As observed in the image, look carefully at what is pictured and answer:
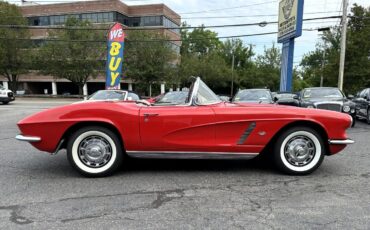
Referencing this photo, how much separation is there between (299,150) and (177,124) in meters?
1.80

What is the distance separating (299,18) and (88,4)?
42466 millimetres

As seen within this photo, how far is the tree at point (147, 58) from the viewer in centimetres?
3169

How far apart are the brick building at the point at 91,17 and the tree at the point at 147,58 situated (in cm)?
1575

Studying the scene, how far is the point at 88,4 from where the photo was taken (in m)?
50.2

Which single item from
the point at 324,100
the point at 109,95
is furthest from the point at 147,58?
the point at 324,100

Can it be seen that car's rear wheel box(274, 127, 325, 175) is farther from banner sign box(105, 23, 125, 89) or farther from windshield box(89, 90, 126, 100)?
banner sign box(105, 23, 125, 89)

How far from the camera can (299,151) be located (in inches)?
174

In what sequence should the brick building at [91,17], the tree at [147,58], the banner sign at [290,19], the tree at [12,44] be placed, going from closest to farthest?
the banner sign at [290,19] → the tree at [147,58] → the tree at [12,44] → the brick building at [91,17]

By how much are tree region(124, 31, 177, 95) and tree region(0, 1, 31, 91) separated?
1440 cm

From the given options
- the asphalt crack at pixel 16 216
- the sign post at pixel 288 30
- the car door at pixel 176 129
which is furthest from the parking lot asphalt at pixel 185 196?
the sign post at pixel 288 30

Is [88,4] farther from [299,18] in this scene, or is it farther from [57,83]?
[299,18]

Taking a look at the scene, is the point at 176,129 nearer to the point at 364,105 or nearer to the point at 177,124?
the point at 177,124

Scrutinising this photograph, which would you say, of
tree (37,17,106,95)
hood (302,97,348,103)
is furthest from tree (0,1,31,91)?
hood (302,97,348,103)

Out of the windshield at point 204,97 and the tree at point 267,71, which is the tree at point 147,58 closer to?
the tree at point 267,71
